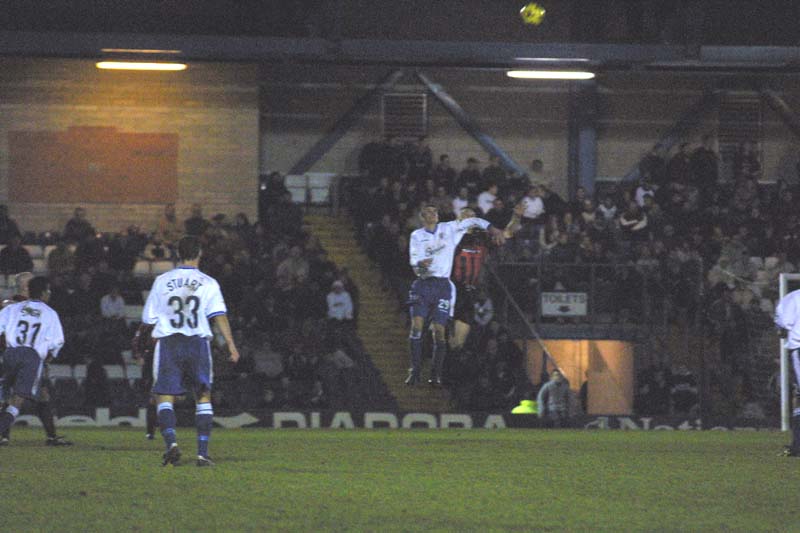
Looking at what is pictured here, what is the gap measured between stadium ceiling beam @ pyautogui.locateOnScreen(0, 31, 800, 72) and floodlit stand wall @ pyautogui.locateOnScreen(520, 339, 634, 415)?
488 centimetres

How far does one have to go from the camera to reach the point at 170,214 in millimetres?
28234

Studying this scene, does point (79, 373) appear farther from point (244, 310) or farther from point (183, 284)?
point (183, 284)

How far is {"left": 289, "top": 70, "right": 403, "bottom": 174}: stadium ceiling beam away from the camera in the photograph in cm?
3170

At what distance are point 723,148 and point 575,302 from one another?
10341mm

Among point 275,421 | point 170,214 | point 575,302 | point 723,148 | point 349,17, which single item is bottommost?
point 275,421

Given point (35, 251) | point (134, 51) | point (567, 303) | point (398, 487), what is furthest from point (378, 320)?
point (398, 487)

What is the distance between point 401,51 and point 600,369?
6672 mm

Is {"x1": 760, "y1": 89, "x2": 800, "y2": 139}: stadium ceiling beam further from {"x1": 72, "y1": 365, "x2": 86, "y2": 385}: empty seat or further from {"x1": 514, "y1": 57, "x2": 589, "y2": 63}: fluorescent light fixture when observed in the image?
{"x1": 72, "y1": 365, "x2": 86, "y2": 385}: empty seat

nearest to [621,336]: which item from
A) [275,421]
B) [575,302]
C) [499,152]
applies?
[575,302]

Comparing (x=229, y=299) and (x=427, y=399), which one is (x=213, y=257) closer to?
(x=229, y=299)

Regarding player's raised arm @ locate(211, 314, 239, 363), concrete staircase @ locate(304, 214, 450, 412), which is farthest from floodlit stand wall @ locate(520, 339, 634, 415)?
player's raised arm @ locate(211, 314, 239, 363)

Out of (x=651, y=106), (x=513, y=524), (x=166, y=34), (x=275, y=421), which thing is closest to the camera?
(x=513, y=524)

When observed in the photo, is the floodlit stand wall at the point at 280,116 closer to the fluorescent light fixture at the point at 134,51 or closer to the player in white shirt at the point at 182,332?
the fluorescent light fixture at the point at 134,51

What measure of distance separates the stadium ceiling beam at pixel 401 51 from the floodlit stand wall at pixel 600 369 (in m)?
4.88
